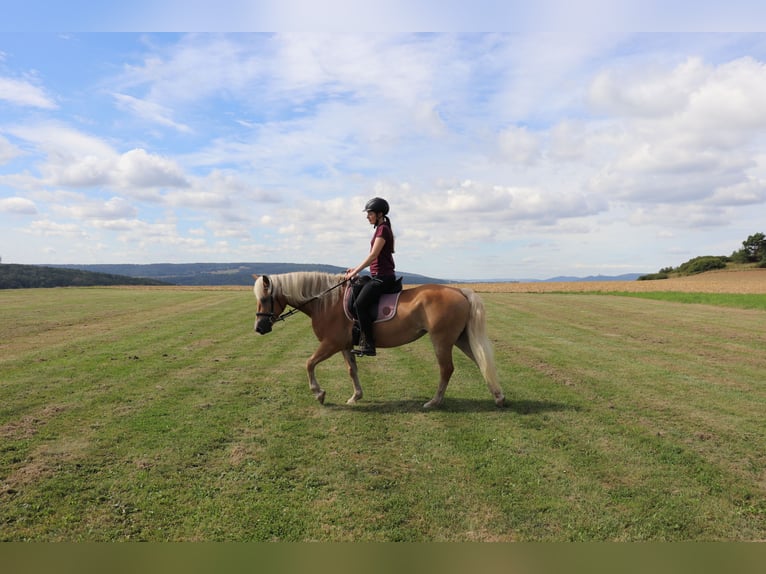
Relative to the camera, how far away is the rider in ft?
25.9

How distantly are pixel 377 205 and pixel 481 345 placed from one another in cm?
300

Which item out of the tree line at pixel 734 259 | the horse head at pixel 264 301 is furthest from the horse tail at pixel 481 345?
the tree line at pixel 734 259

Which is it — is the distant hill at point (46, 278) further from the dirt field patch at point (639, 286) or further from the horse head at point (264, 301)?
the horse head at point (264, 301)

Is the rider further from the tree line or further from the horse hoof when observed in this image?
the tree line

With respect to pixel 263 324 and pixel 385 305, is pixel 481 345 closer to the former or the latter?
pixel 385 305

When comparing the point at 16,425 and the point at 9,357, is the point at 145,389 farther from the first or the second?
the point at 9,357

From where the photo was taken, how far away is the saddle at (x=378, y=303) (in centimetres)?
809

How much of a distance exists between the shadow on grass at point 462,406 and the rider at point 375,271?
967mm

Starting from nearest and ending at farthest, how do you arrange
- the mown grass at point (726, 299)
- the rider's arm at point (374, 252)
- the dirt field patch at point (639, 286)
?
the rider's arm at point (374, 252) → the mown grass at point (726, 299) → the dirt field patch at point (639, 286)

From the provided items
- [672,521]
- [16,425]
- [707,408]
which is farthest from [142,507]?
[707,408]

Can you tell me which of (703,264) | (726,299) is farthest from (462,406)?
(703,264)

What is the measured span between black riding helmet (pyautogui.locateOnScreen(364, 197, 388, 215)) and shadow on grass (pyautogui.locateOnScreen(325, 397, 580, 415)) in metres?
3.43

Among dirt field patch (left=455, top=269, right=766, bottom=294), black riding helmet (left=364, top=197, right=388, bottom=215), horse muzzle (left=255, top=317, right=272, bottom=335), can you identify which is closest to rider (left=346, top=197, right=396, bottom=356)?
black riding helmet (left=364, top=197, right=388, bottom=215)

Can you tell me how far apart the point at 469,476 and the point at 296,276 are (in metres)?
4.72
